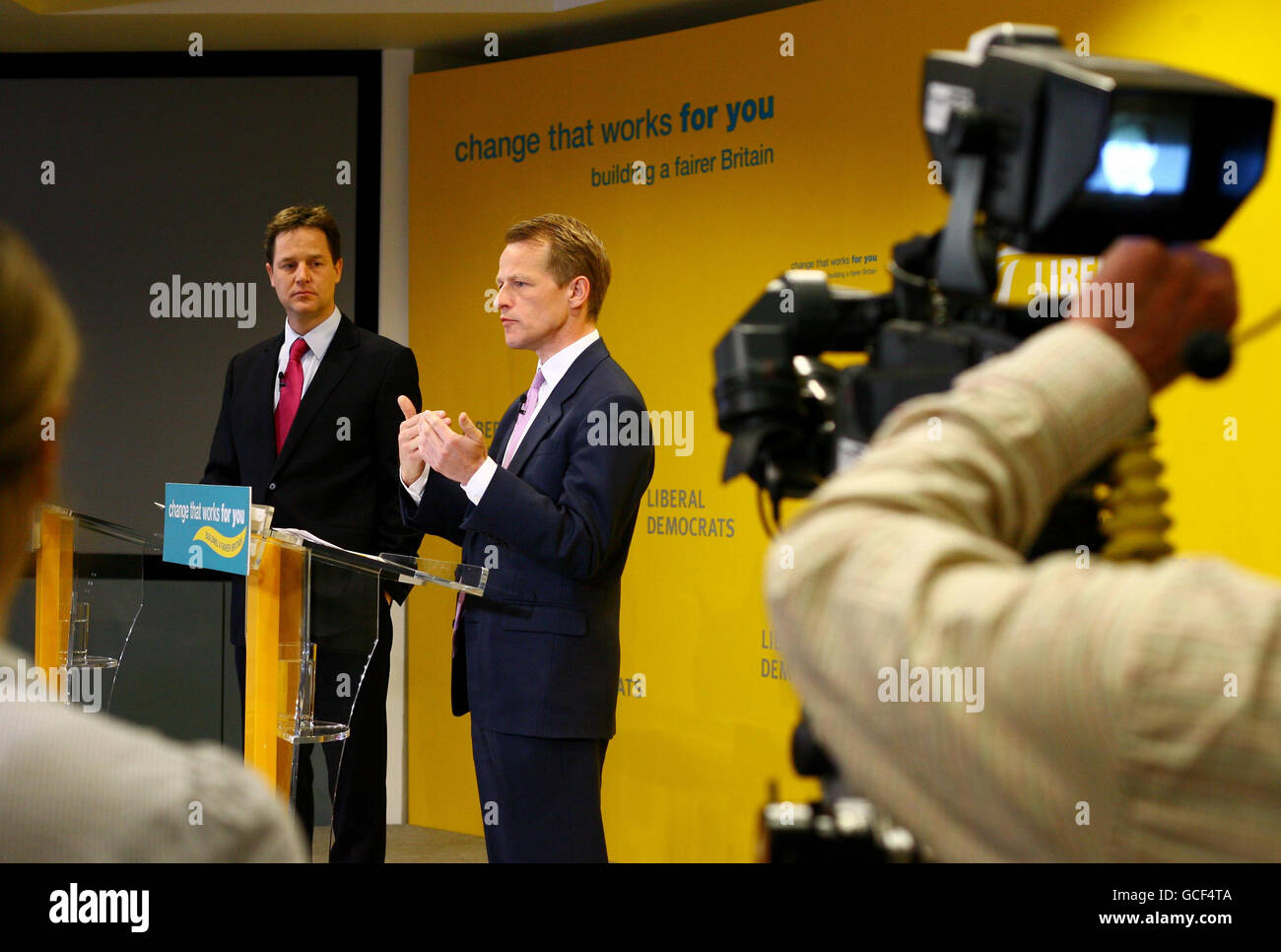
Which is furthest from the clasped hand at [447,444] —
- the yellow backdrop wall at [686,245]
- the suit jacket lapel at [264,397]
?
the yellow backdrop wall at [686,245]

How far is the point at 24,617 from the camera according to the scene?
4.58 meters

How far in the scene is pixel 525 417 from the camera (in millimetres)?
2703

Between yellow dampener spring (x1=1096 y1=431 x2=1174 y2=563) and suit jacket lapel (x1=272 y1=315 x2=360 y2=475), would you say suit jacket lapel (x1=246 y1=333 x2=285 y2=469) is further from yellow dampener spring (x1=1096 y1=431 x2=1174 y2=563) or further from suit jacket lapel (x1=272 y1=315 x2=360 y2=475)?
yellow dampener spring (x1=1096 y1=431 x2=1174 y2=563)

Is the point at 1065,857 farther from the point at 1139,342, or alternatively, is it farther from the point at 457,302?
the point at 457,302

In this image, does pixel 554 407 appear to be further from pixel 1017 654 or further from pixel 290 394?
Result: pixel 1017 654

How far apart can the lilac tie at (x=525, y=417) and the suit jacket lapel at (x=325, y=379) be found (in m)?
0.89

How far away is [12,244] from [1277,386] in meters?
2.76

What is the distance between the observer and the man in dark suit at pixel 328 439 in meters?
3.26

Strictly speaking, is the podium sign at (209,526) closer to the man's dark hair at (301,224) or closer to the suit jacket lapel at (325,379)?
the suit jacket lapel at (325,379)

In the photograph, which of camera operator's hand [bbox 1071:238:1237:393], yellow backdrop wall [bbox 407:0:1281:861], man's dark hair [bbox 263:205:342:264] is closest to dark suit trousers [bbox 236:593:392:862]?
yellow backdrop wall [bbox 407:0:1281:861]

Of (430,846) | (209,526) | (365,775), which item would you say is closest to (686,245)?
(365,775)

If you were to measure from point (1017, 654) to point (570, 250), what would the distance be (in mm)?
2244

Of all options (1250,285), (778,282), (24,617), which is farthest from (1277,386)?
(24,617)
